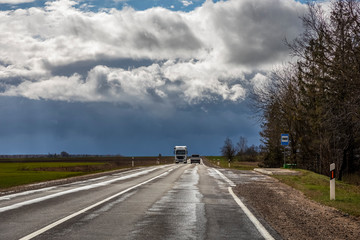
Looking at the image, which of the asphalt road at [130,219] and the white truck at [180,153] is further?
the white truck at [180,153]

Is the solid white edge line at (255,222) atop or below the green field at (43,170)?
atop

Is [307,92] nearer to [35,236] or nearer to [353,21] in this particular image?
[353,21]

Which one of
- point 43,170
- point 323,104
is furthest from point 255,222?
point 43,170

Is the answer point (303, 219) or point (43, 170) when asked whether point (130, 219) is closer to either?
point (303, 219)

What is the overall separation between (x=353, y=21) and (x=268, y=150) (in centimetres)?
3527

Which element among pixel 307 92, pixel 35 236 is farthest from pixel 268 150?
pixel 35 236

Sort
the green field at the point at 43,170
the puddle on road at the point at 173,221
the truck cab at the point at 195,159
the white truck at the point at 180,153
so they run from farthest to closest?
the truck cab at the point at 195,159
the white truck at the point at 180,153
the green field at the point at 43,170
the puddle on road at the point at 173,221

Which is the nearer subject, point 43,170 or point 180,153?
point 43,170

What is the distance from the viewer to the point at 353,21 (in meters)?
20.5

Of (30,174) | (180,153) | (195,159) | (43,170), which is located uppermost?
(180,153)

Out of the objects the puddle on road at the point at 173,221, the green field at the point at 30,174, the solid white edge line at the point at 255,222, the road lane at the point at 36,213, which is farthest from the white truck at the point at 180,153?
the puddle on road at the point at 173,221

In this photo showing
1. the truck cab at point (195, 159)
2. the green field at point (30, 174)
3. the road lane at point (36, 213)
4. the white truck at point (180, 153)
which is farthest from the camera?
the truck cab at point (195, 159)

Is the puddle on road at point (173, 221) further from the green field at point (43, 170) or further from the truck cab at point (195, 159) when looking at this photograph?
the truck cab at point (195, 159)

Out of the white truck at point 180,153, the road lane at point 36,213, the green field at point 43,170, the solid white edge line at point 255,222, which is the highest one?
the white truck at point 180,153
